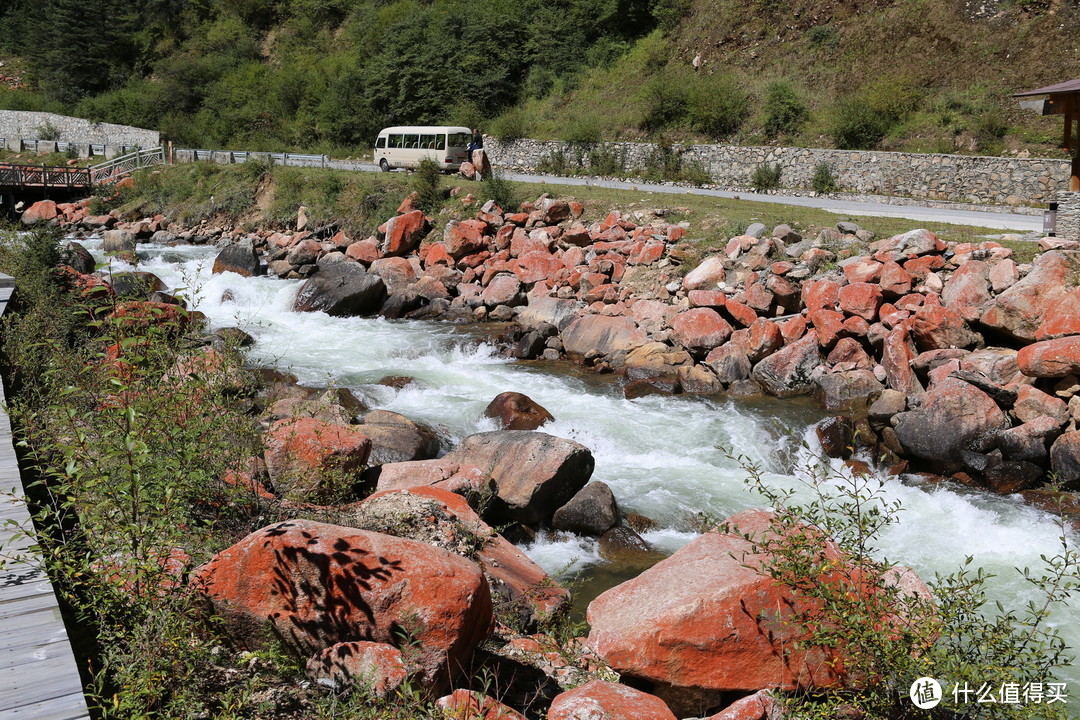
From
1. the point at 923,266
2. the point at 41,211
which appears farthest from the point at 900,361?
the point at 41,211

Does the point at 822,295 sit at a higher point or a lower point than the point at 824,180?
lower

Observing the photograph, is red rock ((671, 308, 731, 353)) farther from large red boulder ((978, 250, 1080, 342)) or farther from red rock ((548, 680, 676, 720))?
red rock ((548, 680, 676, 720))

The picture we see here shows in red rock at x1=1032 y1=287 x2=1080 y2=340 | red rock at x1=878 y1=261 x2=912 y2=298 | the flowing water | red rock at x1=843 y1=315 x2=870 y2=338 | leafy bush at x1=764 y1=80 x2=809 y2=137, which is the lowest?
the flowing water

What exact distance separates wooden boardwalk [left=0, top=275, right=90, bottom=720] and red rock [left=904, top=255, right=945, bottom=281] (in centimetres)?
1495

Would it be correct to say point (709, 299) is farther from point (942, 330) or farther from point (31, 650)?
point (31, 650)

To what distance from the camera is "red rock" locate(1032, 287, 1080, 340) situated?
1228cm

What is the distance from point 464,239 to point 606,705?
715 inches

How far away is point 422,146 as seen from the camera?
31547mm

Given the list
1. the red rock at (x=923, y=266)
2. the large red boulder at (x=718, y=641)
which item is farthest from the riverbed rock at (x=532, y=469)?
the red rock at (x=923, y=266)

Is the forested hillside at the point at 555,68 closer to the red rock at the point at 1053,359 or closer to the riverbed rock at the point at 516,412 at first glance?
the red rock at the point at 1053,359

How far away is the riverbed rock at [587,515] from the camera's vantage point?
907 centimetres

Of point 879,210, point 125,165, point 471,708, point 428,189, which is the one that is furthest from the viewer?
point 125,165

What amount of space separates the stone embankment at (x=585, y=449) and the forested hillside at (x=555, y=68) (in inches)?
508

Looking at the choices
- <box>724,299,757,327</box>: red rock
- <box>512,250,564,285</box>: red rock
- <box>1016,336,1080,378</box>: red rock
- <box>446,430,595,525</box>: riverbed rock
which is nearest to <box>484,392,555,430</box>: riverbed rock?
<box>446,430,595,525</box>: riverbed rock
